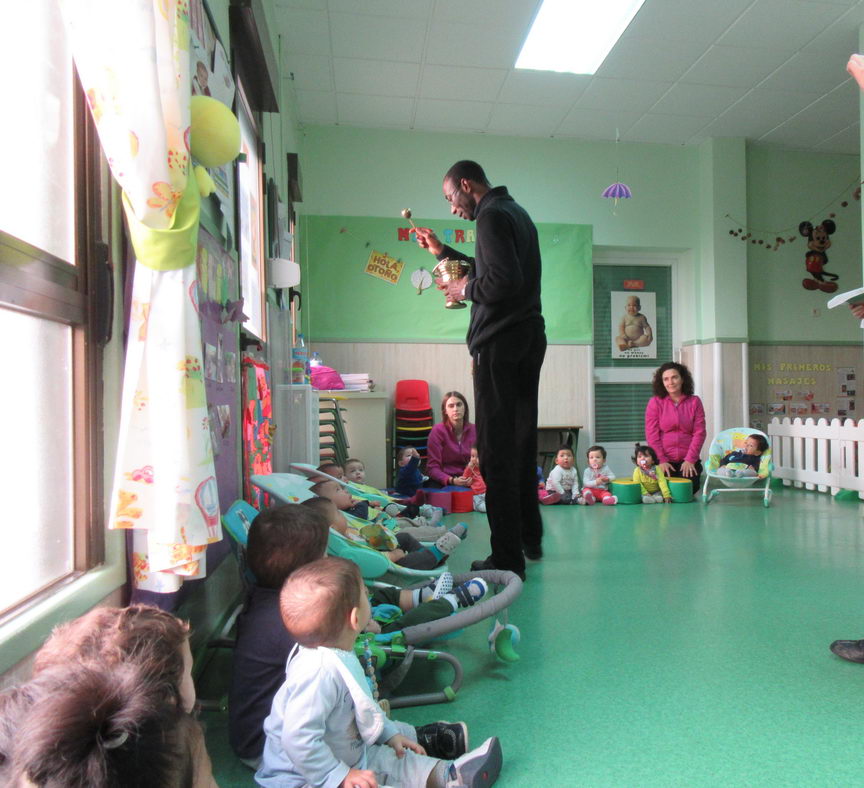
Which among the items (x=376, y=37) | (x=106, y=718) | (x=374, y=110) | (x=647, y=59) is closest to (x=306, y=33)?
(x=376, y=37)

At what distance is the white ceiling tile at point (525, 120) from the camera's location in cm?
495

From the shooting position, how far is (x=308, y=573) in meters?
1.11

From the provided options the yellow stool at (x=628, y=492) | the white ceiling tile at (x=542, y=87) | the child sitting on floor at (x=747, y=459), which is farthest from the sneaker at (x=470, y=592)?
the white ceiling tile at (x=542, y=87)

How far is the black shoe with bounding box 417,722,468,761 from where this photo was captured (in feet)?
3.95

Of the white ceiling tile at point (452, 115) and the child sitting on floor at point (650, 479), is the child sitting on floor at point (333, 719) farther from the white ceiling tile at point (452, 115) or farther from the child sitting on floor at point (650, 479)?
the white ceiling tile at point (452, 115)

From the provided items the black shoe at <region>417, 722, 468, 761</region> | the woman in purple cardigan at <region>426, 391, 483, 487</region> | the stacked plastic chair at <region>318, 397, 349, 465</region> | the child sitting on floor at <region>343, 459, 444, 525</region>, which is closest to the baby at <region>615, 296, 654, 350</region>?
the woman in purple cardigan at <region>426, 391, 483, 487</region>

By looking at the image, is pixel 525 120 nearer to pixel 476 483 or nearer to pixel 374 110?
pixel 374 110

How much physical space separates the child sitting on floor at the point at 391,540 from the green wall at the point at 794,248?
13.8 feet

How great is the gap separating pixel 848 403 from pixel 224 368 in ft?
19.7

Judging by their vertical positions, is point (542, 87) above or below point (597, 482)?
above

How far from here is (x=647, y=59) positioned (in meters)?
4.25

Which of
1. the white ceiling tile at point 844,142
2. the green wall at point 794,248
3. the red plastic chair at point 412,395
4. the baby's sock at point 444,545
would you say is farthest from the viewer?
the green wall at point 794,248

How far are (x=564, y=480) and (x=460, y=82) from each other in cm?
303

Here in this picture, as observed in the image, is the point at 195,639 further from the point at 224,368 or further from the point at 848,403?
the point at 848,403
